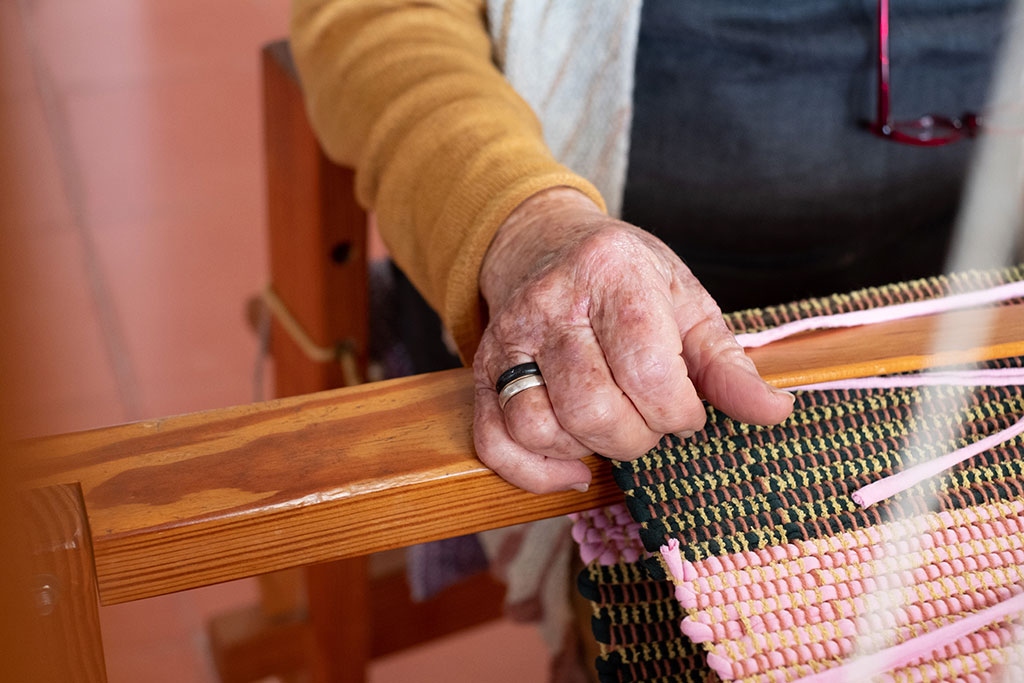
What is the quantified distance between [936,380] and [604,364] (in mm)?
162

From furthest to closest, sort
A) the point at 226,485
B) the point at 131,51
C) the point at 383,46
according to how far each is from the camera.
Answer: the point at 131,51
the point at 383,46
the point at 226,485

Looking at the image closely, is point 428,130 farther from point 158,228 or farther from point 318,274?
point 158,228

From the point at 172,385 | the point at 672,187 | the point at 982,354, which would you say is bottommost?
the point at 172,385

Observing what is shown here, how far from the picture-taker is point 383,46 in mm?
700

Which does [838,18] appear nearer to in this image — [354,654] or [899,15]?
[899,15]

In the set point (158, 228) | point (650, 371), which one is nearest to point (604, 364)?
point (650, 371)

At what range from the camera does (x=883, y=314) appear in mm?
489

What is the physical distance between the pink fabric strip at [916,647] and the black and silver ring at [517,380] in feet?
0.52

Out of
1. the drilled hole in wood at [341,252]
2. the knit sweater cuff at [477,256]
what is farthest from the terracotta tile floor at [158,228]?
the knit sweater cuff at [477,256]

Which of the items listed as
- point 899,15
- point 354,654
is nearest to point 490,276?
point 899,15

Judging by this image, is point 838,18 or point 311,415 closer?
point 311,415

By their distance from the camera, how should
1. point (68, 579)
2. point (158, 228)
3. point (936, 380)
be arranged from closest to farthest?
point (68, 579) < point (936, 380) < point (158, 228)

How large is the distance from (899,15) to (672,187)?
8.4 inches

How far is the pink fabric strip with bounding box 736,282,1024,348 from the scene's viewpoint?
48cm
